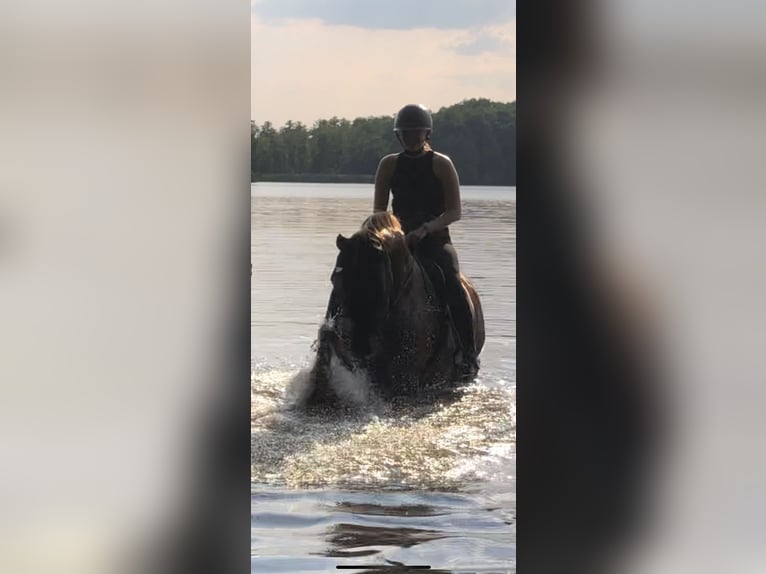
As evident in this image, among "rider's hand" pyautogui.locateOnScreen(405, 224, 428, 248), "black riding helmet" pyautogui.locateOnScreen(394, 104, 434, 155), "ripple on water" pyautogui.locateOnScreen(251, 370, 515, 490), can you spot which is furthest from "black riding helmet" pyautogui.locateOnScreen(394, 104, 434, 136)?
"ripple on water" pyautogui.locateOnScreen(251, 370, 515, 490)

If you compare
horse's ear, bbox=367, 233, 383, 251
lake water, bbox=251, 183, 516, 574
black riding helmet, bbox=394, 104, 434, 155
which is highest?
black riding helmet, bbox=394, 104, 434, 155

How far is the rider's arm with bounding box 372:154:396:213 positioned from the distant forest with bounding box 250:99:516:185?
3 cm

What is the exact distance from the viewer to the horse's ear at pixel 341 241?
2.84 meters

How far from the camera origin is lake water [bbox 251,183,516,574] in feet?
8.68

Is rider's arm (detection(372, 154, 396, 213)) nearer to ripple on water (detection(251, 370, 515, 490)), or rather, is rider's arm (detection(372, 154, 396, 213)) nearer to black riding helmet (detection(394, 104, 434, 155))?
black riding helmet (detection(394, 104, 434, 155))

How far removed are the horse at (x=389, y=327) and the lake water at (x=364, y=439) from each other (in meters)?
0.07

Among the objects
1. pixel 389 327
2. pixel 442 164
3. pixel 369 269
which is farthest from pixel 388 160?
pixel 389 327
